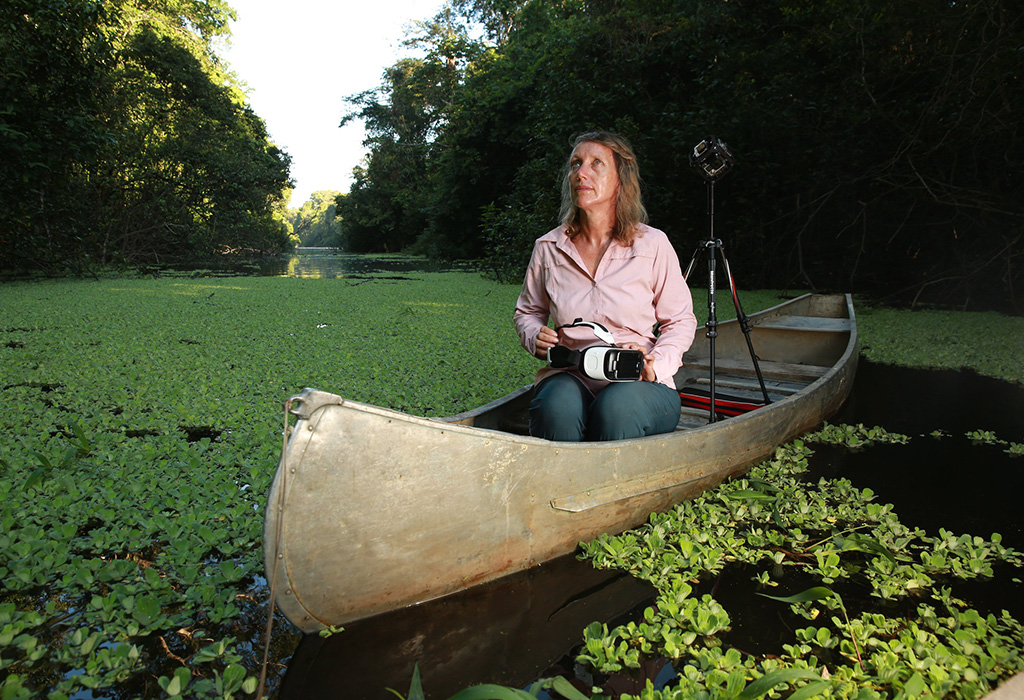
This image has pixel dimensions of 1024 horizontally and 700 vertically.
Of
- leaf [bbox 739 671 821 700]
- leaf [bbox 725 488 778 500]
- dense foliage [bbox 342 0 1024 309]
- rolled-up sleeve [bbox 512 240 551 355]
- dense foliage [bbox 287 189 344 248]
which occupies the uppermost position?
dense foliage [bbox 287 189 344 248]

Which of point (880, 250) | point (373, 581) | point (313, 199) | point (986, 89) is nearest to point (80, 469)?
point (373, 581)

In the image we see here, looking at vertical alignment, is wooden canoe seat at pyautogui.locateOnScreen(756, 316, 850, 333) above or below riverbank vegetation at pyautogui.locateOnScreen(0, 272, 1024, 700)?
above

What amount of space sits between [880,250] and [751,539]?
682 cm

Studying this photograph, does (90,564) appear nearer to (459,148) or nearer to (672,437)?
(672,437)

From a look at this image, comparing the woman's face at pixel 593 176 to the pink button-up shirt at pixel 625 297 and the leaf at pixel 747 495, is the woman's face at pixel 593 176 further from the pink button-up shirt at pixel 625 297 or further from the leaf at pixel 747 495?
A: the leaf at pixel 747 495

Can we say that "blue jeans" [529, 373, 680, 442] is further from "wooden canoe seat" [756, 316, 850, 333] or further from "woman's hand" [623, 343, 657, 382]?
"wooden canoe seat" [756, 316, 850, 333]

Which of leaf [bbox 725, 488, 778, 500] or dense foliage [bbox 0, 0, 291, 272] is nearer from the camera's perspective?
leaf [bbox 725, 488, 778, 500]

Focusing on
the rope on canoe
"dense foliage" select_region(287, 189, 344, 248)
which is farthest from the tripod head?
"dense foliage" select_region(287, 189, 344, 248)

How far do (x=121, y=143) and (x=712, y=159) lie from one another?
32.8ft

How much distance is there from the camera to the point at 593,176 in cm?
175

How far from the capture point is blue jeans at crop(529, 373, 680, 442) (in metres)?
1.63

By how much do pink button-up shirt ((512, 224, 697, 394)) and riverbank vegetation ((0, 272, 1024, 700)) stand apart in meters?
1.04

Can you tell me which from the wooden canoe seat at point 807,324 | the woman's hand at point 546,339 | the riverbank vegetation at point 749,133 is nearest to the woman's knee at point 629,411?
the woman's hand at point 546,339

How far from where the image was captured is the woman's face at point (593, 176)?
175 cm
